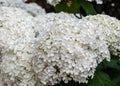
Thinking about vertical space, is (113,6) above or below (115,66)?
below

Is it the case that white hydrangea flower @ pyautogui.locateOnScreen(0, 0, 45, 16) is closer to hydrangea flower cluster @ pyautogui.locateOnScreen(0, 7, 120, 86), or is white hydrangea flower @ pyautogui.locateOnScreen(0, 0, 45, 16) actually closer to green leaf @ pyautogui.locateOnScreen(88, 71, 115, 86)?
hydrangea flower cluster @ pyautogui.locateOnScreen(0, 7, 120, 86)

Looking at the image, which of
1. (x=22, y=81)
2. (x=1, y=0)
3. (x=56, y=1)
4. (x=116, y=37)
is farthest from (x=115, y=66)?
(x=1, y=0)

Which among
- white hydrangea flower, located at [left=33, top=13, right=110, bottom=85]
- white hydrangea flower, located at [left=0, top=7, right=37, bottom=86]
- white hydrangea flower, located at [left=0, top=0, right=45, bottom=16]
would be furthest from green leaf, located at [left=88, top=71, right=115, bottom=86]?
white hydrangea flower, located at [left=0, top=0, right=45, bottom=16]

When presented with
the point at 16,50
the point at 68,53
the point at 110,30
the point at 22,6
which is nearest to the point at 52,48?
the point at 68,53

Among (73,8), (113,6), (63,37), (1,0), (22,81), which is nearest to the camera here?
(63,37)

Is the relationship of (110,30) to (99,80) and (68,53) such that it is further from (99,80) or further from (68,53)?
(68,53)

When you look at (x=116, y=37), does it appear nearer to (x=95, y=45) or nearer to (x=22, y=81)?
(x=95, y=45)
